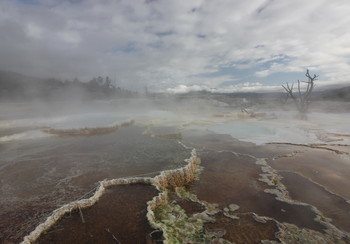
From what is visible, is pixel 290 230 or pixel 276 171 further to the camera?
pixel 276 171

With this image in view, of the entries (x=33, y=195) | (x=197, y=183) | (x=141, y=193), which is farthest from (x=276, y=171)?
(x=33, y=195)

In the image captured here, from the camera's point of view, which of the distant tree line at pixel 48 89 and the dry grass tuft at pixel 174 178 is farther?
the distant tree line at pixel 48 89

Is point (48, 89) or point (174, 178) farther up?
point (48, 89)

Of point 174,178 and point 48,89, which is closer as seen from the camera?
point 174,178

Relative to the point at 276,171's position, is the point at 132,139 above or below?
above

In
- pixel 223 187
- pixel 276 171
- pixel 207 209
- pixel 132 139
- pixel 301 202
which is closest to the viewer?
pixel 207 209

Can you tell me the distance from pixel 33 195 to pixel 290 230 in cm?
490

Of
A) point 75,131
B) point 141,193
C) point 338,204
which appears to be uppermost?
point 75,131

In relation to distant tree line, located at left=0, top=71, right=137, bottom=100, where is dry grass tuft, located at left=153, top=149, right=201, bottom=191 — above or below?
below

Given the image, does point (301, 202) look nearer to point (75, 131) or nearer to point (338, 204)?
point (338, 204)

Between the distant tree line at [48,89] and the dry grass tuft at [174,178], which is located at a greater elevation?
the distant tree line at [48,89]

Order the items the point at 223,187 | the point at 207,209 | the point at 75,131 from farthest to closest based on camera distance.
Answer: the point at 75,131, the point at 223,187, the point at 207,209

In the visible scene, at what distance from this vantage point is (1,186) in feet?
16.3

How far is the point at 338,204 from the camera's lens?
414 cm
